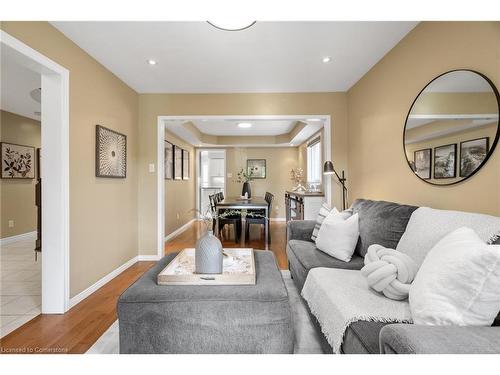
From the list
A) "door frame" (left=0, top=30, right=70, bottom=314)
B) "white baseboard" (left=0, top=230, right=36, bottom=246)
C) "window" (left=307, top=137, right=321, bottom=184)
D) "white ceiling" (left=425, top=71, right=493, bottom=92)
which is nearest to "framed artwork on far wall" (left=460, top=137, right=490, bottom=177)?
"white ceiling" (left=425, top=71, right=493, bottom=92)

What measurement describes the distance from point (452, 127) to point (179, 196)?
5.23m

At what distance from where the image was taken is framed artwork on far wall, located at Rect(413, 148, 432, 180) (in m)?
1.96

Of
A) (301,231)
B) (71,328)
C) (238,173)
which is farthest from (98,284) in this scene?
(238,173)

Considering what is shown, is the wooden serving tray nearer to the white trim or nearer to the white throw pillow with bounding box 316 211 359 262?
the white throw pillow with bounding box 316 211 359 262

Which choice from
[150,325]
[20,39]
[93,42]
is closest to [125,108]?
[93,42]

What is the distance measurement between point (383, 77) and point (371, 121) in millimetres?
476

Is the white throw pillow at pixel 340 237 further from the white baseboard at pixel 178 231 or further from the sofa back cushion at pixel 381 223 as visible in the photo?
the white baseboard at pixel 178 231

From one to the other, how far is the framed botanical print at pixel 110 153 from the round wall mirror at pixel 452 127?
305 cm

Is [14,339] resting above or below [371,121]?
below

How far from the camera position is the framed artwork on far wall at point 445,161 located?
171 centimetres

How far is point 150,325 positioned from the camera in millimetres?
1317

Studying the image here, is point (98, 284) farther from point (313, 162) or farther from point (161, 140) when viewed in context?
point (313, 162)

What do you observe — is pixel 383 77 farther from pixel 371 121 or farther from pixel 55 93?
→ pixel 55 93

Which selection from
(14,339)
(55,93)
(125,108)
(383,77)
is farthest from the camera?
(125,108)
